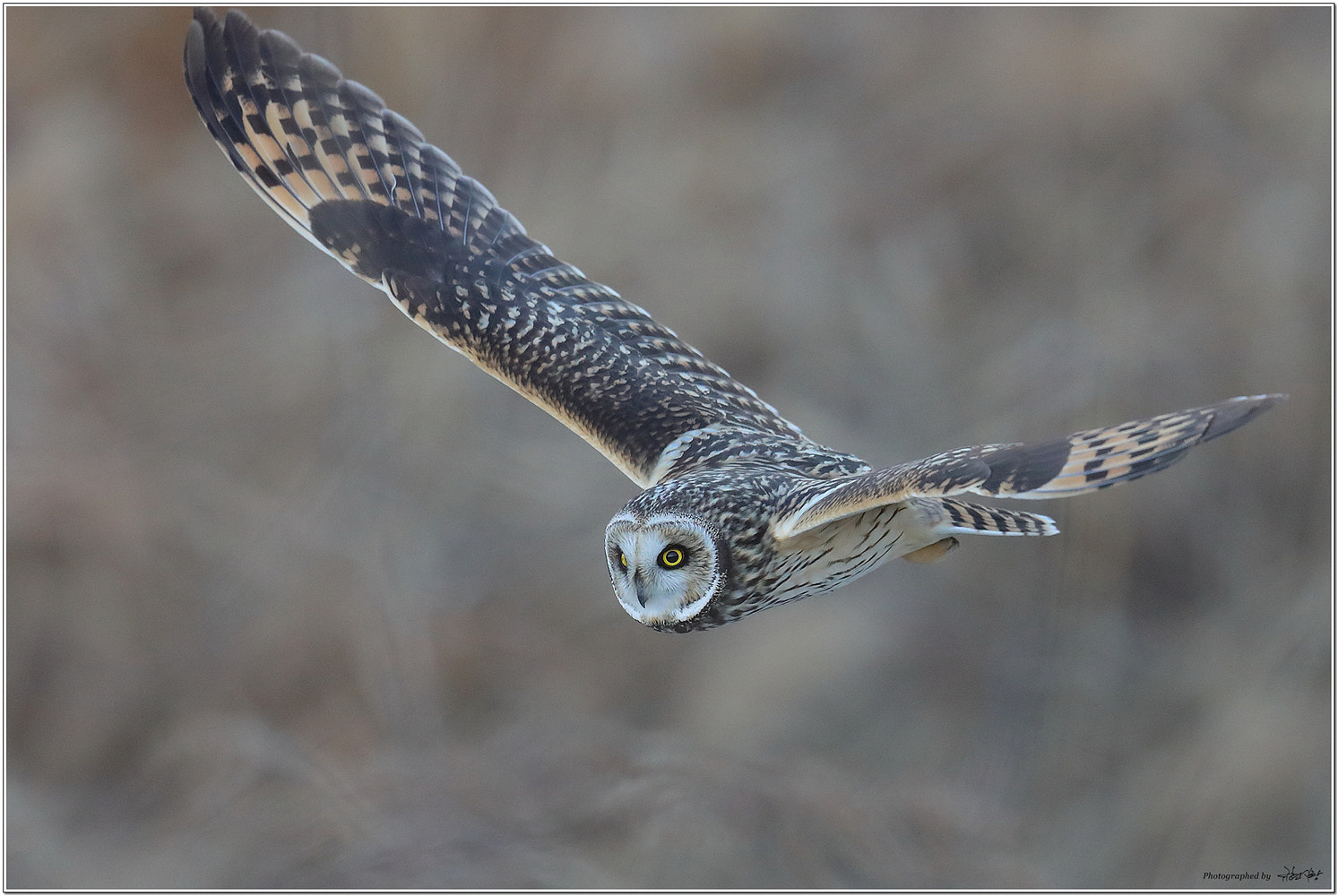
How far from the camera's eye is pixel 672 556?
4.07 ft

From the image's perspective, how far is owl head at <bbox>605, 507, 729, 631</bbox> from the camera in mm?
1228

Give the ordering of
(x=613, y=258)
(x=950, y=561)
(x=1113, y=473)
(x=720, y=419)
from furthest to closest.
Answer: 1. (x=950, y=561)
2. (x=613, y=258)
3. (x=720, y=419)
4. (x=1113, y=473)

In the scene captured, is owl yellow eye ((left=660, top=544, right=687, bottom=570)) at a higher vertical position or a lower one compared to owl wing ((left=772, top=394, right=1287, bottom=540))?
higher

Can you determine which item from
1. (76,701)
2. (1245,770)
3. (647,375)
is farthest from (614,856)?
(647,375)

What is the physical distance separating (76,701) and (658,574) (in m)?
3.64

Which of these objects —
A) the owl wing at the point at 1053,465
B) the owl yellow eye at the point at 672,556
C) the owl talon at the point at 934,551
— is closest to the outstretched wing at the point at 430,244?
the owl talon at the point at 934,551

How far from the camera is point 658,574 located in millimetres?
1246

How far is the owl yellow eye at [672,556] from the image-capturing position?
1.24 m

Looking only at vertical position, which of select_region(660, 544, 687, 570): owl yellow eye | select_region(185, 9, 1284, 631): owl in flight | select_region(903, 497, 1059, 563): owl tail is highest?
select_region(185, 9, 1284, 631): owl in flight

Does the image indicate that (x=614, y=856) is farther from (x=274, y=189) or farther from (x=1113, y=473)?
(x=1113, y=473)

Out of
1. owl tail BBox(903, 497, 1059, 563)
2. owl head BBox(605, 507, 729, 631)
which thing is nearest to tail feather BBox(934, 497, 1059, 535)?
owl tail BBox(903, 497, 1059, 563)

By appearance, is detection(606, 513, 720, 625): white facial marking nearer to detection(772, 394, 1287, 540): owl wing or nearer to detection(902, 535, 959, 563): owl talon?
detection(772, 394, 1287, 540): owl wing

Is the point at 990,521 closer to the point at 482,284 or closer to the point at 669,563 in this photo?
the point at 669,563

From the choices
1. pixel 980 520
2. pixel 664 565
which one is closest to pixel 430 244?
pixel 664 565
